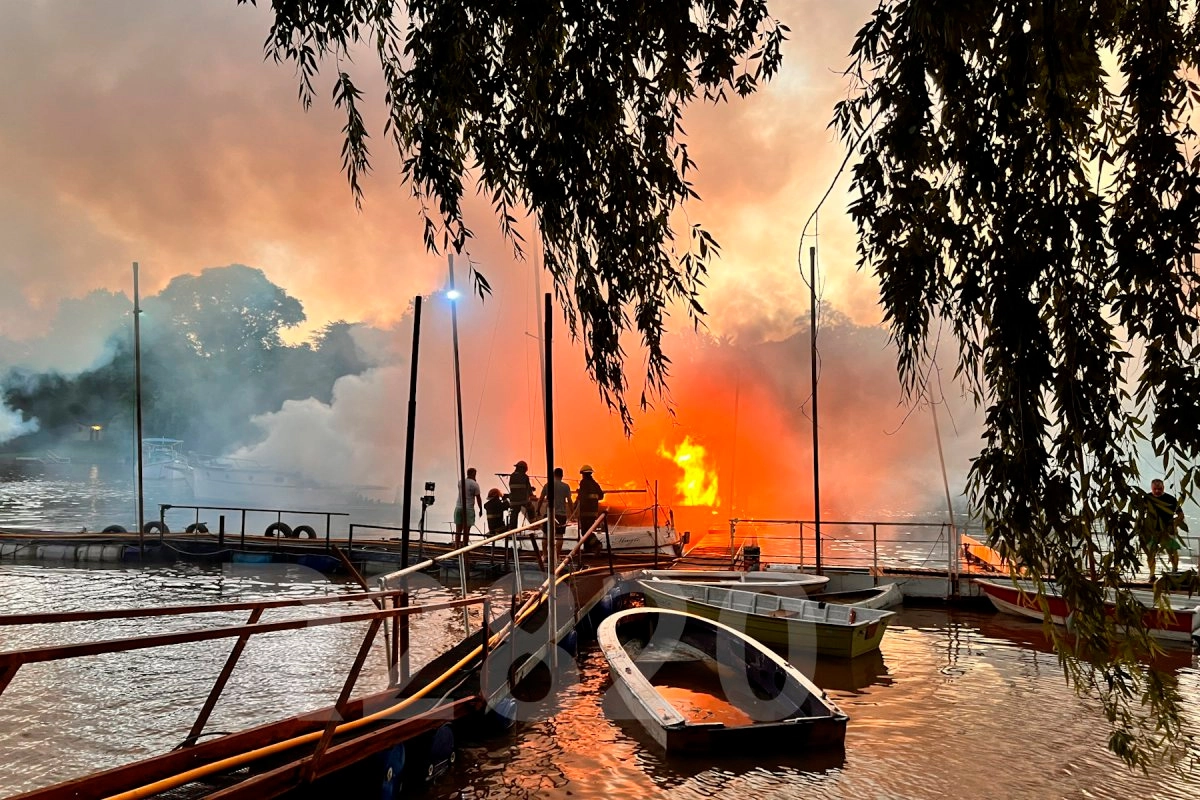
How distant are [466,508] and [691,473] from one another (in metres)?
23.7

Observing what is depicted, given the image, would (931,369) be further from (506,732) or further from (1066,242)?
(506,732)

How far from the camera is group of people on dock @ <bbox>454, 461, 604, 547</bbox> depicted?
1880cm

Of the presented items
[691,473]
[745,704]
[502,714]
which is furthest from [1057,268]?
[691,473]

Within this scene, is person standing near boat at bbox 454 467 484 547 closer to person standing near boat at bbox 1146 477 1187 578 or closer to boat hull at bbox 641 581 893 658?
boat hull at bbox 641 581 893 658

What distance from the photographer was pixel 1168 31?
300 centimetres

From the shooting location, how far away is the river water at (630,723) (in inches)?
309

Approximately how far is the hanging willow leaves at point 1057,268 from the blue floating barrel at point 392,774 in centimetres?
548

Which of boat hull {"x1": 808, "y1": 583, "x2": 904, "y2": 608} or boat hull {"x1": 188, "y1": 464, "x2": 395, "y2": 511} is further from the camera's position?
boat hull {"x1": 188, "y1": 464, "x2": 395, "y2": 511}

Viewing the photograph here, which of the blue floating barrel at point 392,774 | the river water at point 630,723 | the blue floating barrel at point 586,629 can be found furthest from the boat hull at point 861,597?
the blue floating barrel at point 392,774

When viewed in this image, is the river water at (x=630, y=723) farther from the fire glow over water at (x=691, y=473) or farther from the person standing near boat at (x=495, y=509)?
the fire glow over water at (x=691, y=473)

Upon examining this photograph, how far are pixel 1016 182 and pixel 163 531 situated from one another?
3162 centimetres

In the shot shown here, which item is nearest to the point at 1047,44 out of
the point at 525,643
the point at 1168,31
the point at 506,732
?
the point at 1168,31

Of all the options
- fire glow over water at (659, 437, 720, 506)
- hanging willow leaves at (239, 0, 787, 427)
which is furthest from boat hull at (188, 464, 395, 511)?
hanging willow leaves at (239, 0, 787, 427)

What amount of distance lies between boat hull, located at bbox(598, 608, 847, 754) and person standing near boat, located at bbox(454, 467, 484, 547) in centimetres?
835
